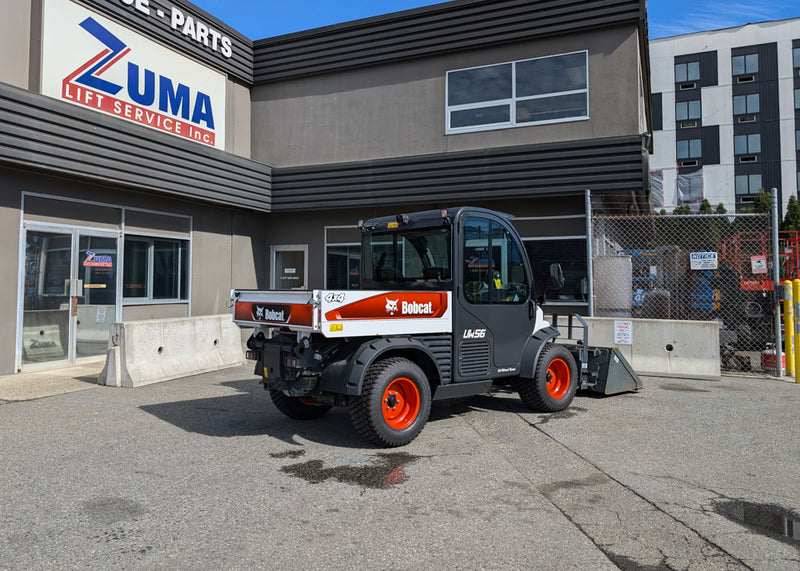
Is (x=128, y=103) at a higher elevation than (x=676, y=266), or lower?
higher

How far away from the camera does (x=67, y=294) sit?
984cm

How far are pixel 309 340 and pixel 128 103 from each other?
8.05 m

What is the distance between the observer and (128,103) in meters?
10.8

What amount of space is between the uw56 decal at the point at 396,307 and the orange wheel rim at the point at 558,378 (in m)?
2.10

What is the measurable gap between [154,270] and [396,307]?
7947mm

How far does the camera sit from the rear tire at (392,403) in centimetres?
517

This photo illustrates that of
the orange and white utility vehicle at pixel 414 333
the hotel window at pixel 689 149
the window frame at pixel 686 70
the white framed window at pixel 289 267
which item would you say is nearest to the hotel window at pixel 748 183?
the hotel window at pixel 689 149

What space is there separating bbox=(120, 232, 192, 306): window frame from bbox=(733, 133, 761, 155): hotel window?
4117 centimetres

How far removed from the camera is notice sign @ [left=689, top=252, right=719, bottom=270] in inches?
380

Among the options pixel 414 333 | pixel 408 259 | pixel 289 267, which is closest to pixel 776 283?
pixel 408 259

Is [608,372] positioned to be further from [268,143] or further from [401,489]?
[268,143]

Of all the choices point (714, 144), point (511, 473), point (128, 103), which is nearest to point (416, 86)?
point (128, 103)

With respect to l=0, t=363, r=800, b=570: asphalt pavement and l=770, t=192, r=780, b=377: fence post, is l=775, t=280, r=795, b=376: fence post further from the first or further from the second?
l=0, t=363, r=800, b=570: asphalt pavement

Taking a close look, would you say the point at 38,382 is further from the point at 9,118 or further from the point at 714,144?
the point at 714,144
